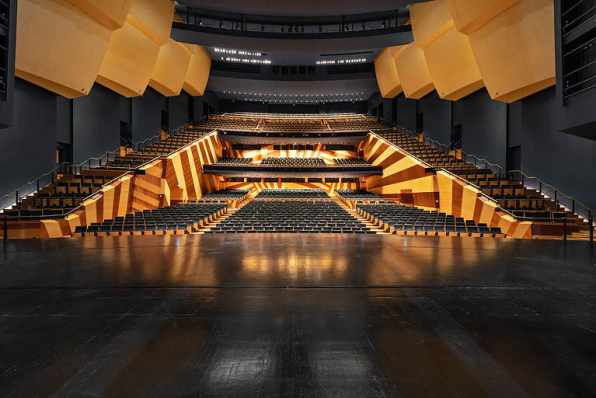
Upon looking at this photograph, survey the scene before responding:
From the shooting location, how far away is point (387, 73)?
1933cm

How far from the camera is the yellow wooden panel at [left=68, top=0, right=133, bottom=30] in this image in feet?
29.2

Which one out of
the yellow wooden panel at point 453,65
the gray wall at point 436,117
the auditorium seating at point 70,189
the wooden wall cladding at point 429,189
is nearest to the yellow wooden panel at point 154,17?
the auditorium seating at point 70,189

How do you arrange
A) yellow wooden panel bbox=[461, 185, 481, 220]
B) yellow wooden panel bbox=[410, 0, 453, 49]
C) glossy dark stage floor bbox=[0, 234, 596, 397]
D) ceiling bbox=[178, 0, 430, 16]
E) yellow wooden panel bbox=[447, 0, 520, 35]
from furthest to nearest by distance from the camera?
ceiling bbox=[178, 0, 430, 16]
yellow wooden panel bbox=[410, 0, 453, 49]
yellow wooden panel bbox=[461, 185, 481, 220]
yellow wooden panel bbox=[447, 0, 520, 35]
glossy dark stage floor bbox=[0, 234, 596, 397]

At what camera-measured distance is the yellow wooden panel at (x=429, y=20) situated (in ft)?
39.3

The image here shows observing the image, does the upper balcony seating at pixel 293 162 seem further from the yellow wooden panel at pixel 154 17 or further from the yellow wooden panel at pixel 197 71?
the yellow wooden panel at pixel 154 17

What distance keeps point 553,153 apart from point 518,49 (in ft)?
12.6

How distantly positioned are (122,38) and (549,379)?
16.1 metres

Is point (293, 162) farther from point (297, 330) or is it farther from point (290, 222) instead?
point (297, 330)

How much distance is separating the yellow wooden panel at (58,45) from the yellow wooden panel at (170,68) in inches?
209

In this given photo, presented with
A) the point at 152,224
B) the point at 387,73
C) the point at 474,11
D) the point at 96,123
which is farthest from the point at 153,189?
the point at 387,73

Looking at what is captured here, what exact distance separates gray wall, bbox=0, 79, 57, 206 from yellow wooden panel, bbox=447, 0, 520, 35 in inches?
611

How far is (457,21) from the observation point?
400 inches

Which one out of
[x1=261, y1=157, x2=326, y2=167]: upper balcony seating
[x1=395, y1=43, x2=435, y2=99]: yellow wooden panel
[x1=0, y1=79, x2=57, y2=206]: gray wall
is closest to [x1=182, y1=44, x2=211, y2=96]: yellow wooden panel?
[x1=261, y1=157, x2=326, y2=167]: upper balcony seating

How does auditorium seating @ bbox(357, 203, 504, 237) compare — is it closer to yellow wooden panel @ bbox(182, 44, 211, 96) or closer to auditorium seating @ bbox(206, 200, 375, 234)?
auditorium seating @ bbox(206, 200, 375, 234)
